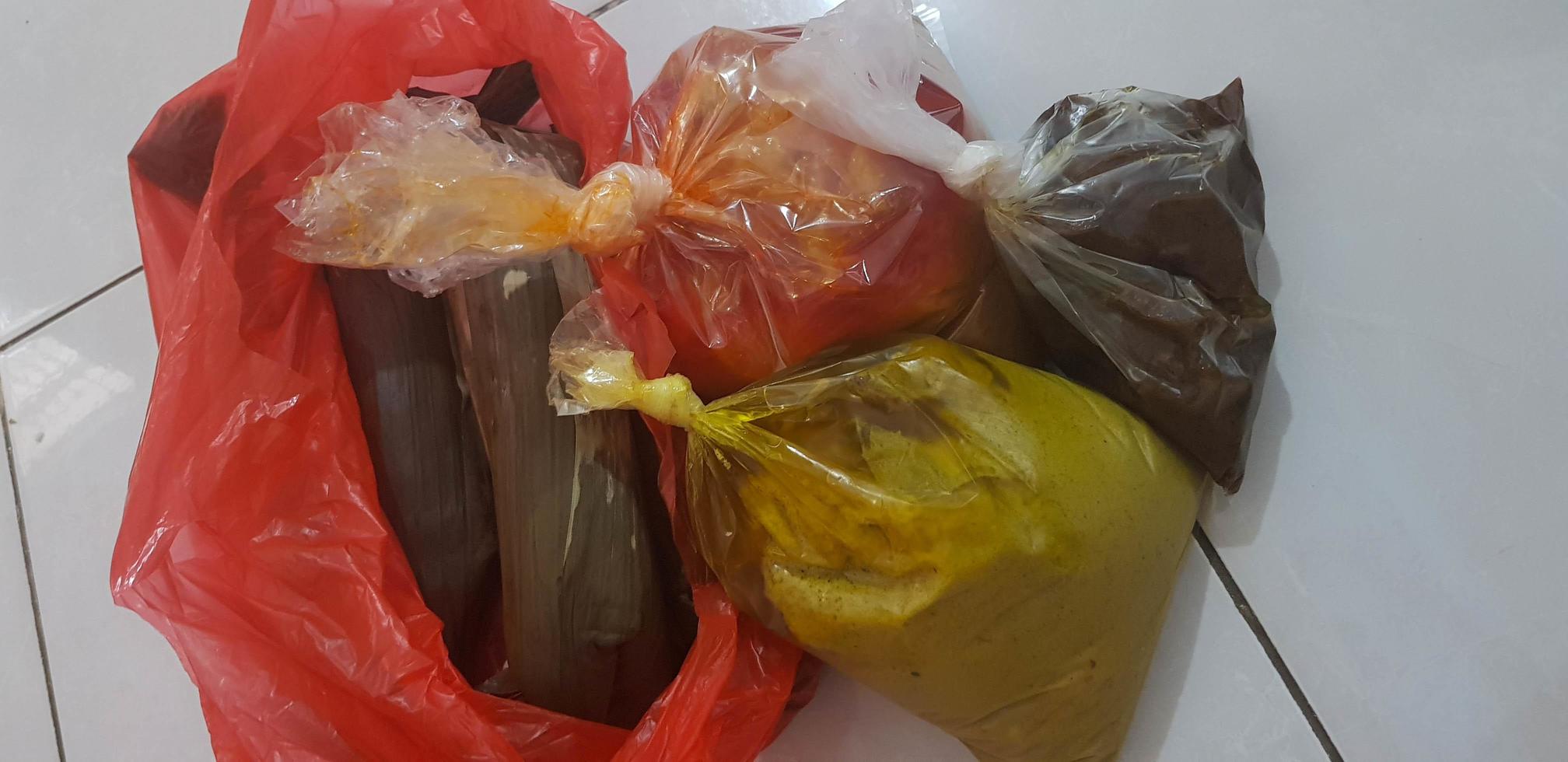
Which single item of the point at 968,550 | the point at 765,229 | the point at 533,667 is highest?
the point at 765,229

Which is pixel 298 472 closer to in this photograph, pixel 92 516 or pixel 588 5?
pixel 92 516

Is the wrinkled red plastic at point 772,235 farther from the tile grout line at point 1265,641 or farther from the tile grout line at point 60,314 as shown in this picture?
the tile grout line at point 60,314

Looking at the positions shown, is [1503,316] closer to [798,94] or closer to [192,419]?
[798,94]

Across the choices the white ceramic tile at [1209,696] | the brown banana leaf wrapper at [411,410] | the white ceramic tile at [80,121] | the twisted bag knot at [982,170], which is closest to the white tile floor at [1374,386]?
the white ceramic tile at [1209,696]

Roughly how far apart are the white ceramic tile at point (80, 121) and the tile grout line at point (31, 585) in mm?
90

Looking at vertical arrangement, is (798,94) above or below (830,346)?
above

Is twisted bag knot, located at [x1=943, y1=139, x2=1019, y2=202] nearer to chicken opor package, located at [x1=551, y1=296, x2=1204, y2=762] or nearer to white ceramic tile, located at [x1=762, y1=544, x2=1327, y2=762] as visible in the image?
chicken opor package, located at [x1=551, y1=296, x2=1204, y2=762]

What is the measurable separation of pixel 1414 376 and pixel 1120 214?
0.78ft

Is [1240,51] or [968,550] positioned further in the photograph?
[1240,51]

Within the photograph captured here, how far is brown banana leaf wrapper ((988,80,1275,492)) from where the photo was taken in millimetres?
533

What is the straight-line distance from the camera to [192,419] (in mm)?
534

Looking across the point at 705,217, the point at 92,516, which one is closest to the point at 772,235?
the point at 705,217

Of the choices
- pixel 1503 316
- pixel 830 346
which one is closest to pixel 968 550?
pixel 830 346

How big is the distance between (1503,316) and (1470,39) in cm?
19
